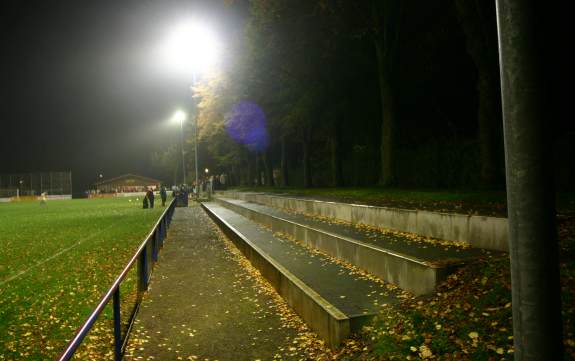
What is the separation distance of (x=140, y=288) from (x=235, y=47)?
23.2 meters

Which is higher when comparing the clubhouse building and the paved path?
the clubhouse building

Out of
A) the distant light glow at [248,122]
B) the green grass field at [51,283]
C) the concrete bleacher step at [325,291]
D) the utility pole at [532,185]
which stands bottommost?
the green grass field at [51,283]

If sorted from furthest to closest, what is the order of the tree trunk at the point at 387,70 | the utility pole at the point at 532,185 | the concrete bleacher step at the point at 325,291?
the tree trunk at the point at 387,70 < the concrete bleacher step at the point at 325,291 < the utility pole at the point at 532,185

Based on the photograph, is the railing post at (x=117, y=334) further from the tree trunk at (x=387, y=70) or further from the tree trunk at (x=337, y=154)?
the tree trunk at (x=337, y=154)

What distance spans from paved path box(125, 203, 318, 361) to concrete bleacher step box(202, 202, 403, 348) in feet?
0.98

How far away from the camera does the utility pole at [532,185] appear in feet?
6.58

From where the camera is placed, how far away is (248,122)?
114 ft

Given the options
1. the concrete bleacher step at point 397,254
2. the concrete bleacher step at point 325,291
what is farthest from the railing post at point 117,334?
the concrete bleacher step at point 397,254

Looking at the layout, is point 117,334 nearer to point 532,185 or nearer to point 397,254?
point 397,254

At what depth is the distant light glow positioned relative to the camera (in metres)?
33.2

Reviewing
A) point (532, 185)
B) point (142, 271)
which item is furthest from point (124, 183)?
point (532, 185)

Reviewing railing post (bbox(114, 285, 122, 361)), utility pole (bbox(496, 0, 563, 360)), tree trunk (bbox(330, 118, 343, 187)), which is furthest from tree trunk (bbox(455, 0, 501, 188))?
tree trunk (bbox(330, 118, 343, 187))

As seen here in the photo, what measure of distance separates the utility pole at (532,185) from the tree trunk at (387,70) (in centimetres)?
1670

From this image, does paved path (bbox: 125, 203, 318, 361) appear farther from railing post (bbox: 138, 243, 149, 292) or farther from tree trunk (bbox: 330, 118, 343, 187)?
tree trunk (bbox: 330, 118, 343, 187)
